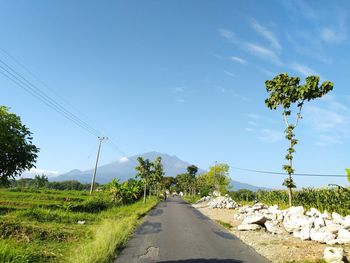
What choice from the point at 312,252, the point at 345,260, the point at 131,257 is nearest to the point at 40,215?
the point at 131,257

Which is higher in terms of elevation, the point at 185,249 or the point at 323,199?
the point at 323,199

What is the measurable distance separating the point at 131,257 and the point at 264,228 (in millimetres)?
10940

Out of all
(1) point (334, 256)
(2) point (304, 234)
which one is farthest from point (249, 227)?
(1) point (334, 256)

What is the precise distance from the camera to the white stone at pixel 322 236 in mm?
14625

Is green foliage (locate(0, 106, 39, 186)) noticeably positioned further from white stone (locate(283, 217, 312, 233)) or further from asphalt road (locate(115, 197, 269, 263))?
white stone (locate(283, 217, 312, 233))

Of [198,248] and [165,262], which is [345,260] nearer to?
[198,248]

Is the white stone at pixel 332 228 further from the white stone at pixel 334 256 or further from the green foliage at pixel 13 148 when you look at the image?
the green foliage at pixel 13 148

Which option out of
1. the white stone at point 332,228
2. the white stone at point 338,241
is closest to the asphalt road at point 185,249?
the white stone at point 338,241

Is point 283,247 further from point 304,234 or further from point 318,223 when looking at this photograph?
Answer: point 318,223

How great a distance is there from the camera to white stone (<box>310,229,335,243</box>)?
14.6m

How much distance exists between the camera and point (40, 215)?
814 inches

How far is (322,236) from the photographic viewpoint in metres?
14.8

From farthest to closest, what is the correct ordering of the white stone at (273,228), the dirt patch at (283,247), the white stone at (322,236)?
the white stone at (273,228) < the white stone at (322,236) < the dirt patch at (283,247)

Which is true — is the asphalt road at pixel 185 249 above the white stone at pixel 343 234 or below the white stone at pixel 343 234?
below
